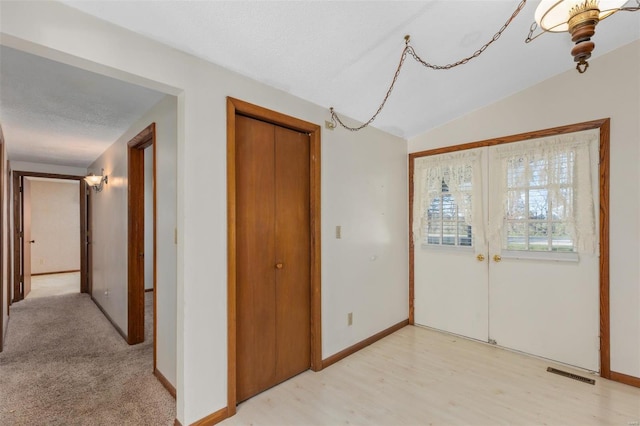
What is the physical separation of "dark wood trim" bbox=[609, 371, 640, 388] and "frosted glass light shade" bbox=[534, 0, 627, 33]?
2.65 m

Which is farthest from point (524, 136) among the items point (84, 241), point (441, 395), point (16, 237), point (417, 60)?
point (16, 237)

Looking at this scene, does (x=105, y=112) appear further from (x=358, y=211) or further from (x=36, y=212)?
(x=36, y=212)

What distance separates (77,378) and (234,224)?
6.55 ft

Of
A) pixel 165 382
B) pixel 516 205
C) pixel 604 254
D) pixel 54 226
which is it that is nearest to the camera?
pixel 165 382

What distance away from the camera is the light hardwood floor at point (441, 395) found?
1972mm

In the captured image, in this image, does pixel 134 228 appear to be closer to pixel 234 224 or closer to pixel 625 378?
pixel 234 224

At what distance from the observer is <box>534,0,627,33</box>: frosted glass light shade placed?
52.1 inches

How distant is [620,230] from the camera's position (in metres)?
2.43

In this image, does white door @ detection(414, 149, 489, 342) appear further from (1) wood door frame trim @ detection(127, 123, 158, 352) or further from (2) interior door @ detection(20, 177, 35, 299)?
(2) interior door @ detection(20, 177, 35, 299)

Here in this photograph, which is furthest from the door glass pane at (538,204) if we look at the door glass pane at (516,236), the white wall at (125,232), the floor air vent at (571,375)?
the white wall at (125,232)

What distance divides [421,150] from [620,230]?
6.32 ft

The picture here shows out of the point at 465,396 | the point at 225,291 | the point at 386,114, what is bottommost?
the point at 465,396

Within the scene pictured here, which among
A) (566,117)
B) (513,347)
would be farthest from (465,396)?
(566,117)

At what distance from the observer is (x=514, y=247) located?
2.97m
